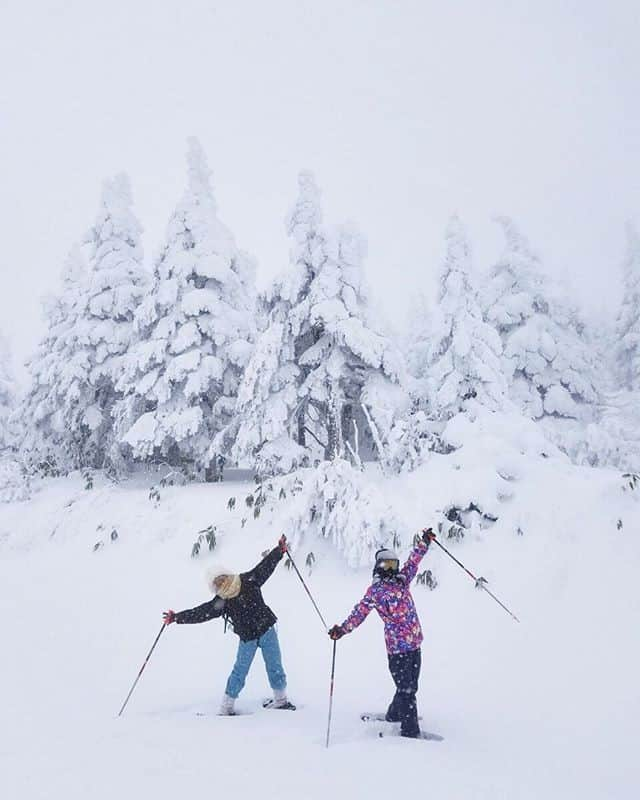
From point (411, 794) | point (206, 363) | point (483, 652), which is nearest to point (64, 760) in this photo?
point (411, 794)

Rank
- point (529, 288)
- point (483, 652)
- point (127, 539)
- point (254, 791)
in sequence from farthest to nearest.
Result: point (529, 288), point (127, 539), point (483, 652), point (254, 791)

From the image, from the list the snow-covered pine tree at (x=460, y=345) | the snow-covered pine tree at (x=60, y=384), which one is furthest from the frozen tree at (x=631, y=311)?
the snow-covered pine tree at (x=60, y=384)

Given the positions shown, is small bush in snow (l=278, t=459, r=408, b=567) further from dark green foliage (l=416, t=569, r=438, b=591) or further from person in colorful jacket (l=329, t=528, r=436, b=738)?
person in colorful jacket (l=329, t=528, r=436, b=738)

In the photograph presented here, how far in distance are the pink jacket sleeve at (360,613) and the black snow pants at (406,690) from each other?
52 cm

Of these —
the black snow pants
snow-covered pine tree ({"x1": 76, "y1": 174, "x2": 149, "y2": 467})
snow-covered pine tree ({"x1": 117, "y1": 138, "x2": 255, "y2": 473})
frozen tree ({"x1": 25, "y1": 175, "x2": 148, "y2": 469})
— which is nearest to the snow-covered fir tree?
snow-covered pine tree ({"x1": 117, "y1": 138, "x2": 255, "y2": 473})

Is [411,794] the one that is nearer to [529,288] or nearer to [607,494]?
[607,494]

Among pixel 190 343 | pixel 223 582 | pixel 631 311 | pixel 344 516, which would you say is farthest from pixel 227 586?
pixel 631 311

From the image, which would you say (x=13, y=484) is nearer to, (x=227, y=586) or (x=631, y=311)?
(x=227, y=586)

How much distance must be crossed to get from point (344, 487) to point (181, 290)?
9828 millimetres

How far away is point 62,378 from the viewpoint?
59.6 ft

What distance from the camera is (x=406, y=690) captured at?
547cm

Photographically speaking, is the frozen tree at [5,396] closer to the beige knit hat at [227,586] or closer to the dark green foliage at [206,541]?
the dark green foliage at [206,541]

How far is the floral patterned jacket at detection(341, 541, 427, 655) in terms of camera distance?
5.52m

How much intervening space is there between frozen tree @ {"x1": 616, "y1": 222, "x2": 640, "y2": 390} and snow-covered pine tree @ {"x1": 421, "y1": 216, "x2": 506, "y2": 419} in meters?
15.6
